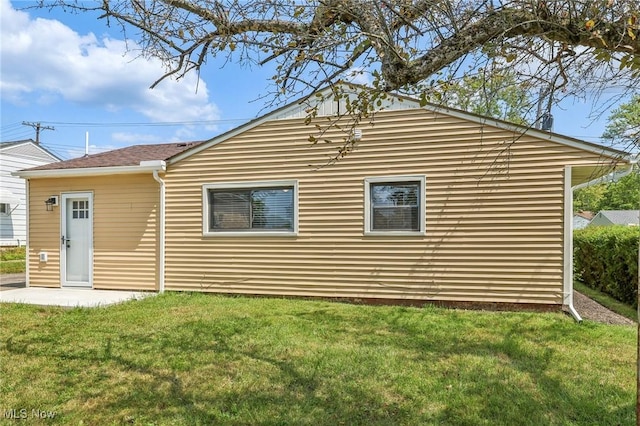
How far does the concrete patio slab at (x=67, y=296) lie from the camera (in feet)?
22.5

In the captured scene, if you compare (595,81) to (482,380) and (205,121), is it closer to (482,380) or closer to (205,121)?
(482,380)

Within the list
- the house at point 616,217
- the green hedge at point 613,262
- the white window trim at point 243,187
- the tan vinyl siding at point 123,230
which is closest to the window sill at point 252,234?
the white window trim at point 243,187

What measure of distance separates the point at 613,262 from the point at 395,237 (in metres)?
5.21

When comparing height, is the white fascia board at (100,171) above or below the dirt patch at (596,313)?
above

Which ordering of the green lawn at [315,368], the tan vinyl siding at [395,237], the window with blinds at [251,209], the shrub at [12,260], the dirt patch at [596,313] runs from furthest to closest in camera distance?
the shrub at [12,260], the window with blinds at [251,209], the tan vinyl siding at [395,237], the dirt patch at [596,313], the green lawn at [315,368]

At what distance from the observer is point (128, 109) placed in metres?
9.24

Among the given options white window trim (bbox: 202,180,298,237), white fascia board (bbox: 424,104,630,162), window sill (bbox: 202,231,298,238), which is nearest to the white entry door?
white window trim (bbox: 202,180,298,237)

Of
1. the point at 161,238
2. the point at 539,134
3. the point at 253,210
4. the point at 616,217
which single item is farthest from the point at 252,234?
the point at 616,217

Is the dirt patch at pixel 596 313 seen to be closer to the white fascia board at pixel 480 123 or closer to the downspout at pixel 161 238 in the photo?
the white fascia board at pixel 480 123

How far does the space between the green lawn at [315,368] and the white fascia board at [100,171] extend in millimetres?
3073

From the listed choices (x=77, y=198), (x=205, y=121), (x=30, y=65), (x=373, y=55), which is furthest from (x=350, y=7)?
(x=205, y=121)

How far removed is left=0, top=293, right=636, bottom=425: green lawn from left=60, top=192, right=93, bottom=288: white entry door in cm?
248

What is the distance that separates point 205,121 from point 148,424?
24.0 meters

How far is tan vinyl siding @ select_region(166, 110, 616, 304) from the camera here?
6.38 metres
